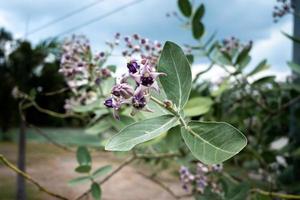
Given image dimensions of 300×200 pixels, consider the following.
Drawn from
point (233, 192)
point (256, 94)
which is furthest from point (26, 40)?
point (233, 192)

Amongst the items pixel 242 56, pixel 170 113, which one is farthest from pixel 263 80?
pixel 170 113

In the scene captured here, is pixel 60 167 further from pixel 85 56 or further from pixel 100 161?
pixel 85 56

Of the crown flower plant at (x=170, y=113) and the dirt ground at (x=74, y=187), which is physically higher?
the crown flower plant at (x=170, y=113)

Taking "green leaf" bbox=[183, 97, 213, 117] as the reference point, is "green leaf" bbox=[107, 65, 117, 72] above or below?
above

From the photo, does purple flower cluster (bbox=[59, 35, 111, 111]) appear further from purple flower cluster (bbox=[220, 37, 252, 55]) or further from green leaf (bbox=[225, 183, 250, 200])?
purple flower cluster (bbox=[220, 37, 252, 55])

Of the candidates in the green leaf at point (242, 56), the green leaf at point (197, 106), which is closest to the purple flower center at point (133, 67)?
the green leaf at point (197, 106)

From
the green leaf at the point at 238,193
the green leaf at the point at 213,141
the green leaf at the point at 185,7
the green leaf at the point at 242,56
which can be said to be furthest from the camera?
the green leaf at the point at 242,56

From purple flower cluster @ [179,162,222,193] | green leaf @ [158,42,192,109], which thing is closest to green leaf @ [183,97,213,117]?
purple flower cluster @ [179,162,222,193]

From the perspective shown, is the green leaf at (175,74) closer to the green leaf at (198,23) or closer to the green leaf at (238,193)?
the green leaf at (238,193)
